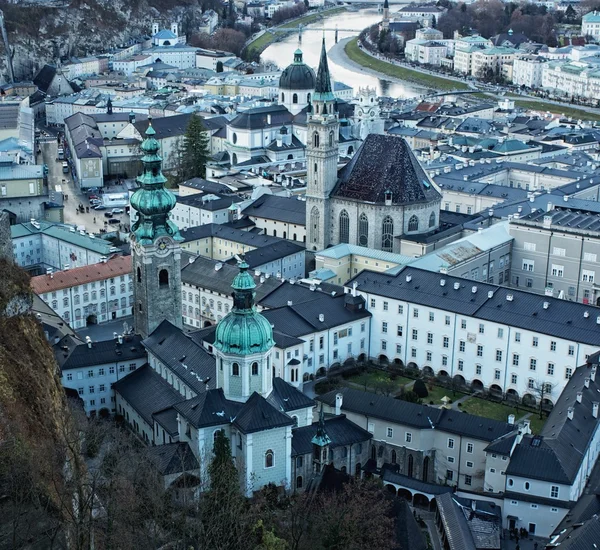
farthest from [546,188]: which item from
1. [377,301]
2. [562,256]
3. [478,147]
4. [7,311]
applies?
[7,311]

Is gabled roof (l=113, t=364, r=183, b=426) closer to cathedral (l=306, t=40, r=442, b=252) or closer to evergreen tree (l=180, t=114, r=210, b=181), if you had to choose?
cathedral (l=306, t=40, r=442, b=252)

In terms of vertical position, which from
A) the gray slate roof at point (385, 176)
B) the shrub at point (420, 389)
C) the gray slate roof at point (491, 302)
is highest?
the gray slate roof at point (385, 176)

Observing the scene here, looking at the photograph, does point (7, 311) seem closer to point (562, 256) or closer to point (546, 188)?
point (562, 256)

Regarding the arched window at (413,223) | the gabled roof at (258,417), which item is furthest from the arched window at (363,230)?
the gabled roof at (258,417)

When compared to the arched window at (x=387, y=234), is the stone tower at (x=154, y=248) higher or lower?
higher

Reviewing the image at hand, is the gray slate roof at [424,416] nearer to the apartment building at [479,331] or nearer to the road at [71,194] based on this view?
the apartment building at [479,331]

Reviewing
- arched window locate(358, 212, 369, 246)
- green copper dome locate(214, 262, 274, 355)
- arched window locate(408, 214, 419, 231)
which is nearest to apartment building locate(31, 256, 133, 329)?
arched window locate(358, 212, 369, 246)
